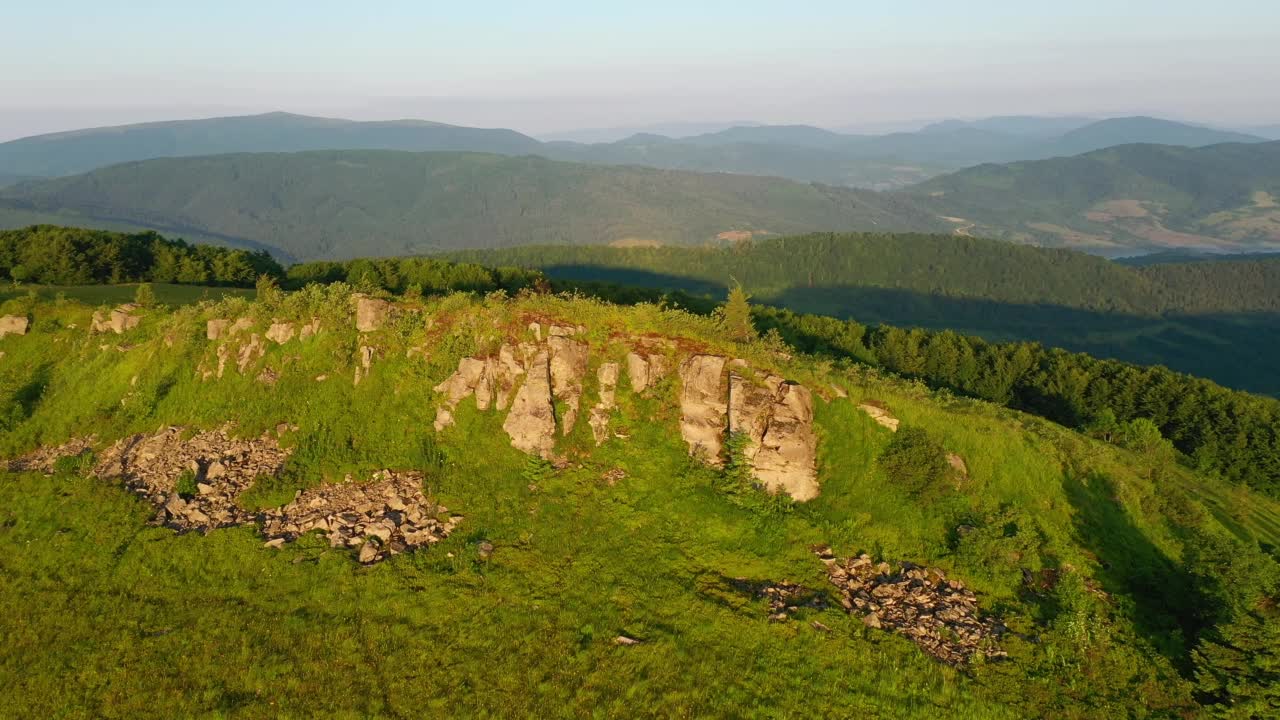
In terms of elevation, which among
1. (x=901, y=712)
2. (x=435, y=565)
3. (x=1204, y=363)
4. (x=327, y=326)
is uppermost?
(x=327, y=326)

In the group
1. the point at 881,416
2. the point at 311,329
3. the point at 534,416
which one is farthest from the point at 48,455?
the point at 881,416

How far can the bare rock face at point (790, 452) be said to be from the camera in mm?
21344

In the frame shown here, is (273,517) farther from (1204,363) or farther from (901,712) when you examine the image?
(1204,363)

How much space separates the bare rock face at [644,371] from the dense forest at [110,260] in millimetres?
47579

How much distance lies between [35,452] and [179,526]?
10669mm

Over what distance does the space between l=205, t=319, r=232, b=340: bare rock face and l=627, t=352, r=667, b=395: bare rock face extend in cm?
1862

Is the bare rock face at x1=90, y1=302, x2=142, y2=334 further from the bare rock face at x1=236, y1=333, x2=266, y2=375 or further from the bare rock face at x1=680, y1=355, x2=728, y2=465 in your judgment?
the bare rock face at x1=680, y1=355, x2=728, y2=465

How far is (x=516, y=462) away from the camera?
22.2 meters

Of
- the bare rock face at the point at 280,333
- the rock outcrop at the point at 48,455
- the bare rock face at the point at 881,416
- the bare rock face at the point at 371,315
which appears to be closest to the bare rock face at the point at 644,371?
the bare rock face at the point at 881,416

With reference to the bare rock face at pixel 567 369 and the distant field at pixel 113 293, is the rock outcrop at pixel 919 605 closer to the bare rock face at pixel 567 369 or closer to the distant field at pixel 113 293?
the bare rock face at pixel 567 369

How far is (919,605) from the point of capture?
1719 cm

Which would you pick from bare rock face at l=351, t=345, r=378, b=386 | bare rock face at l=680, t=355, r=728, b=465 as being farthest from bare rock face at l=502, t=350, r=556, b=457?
bare rock face at l=351, t=345, r=378, b=386

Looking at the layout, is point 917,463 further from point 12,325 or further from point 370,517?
point 12,325

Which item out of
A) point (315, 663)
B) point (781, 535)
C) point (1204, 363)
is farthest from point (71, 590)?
point (1204, 363)
